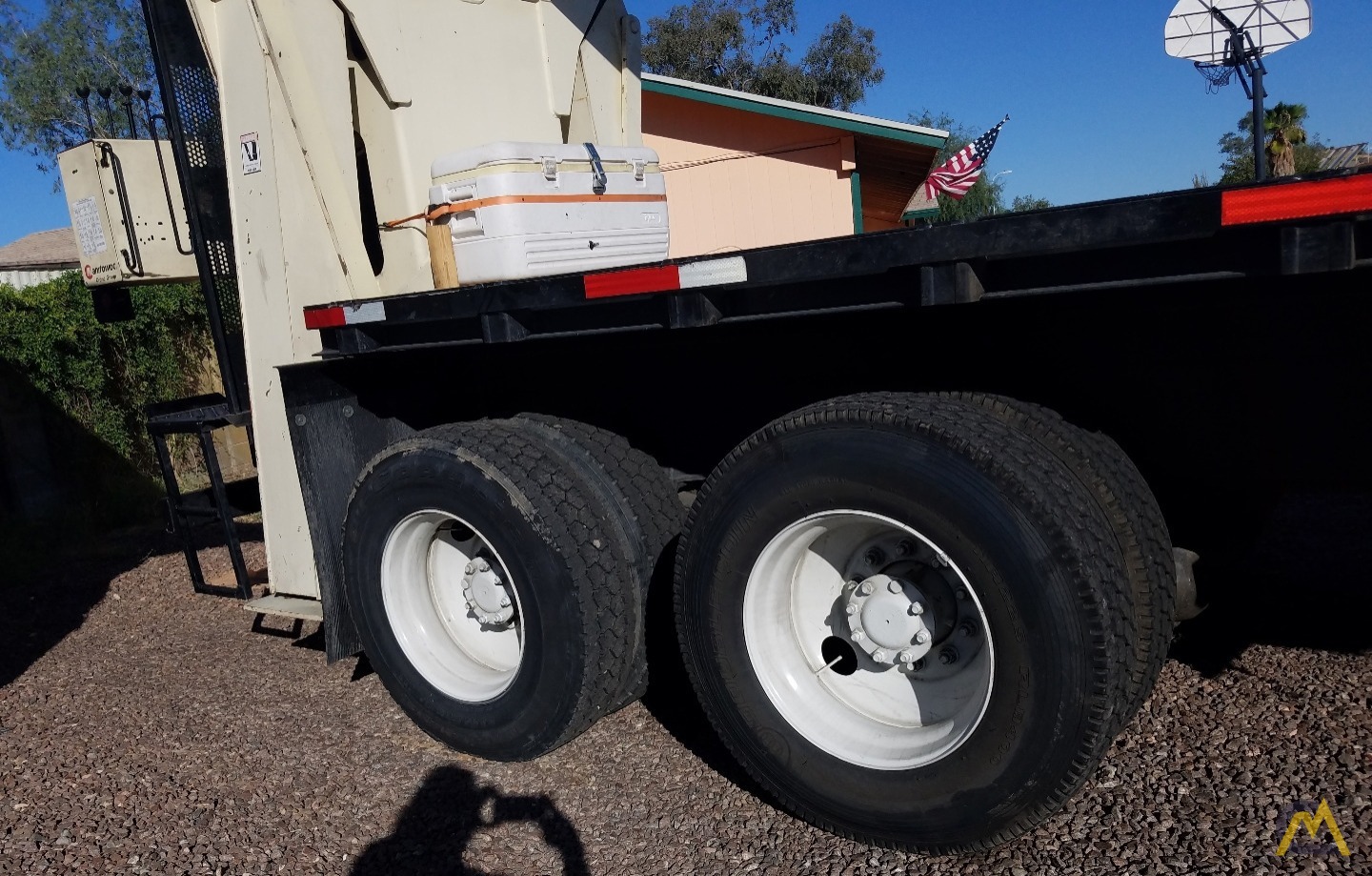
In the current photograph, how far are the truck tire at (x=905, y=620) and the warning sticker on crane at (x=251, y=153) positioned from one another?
7.89 feet

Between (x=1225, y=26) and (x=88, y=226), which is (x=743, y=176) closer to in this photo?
(x=88, y=226)

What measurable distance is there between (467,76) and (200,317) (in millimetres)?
7654

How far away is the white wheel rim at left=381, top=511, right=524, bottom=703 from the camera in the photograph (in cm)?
360

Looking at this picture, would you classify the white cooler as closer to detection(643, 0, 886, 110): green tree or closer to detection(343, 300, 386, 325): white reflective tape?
detection(343, 300, 386, 325): white reflective tape

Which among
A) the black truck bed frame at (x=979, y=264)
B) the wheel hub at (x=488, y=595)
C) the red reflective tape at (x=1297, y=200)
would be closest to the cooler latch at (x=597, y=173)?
the black truck bed frame at (x=979, y=264)

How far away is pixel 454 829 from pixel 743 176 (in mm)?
11996

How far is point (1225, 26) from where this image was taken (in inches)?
142

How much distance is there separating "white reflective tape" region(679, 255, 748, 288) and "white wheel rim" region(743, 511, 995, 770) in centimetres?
66

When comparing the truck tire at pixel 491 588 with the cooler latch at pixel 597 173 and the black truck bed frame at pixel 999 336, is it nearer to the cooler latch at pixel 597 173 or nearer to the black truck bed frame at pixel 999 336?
the black truck bed frame at pixel 999 336

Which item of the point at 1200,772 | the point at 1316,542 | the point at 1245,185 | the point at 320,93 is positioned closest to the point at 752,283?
the point at 1245,185

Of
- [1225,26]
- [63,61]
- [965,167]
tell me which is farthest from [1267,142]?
[63,61]

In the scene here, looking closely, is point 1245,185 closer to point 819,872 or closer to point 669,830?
point 819,872

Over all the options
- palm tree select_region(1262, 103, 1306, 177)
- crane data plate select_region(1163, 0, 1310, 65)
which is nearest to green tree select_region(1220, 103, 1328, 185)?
palm tree select_region(1262, 103, 1306, 177)

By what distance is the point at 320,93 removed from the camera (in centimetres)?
389
